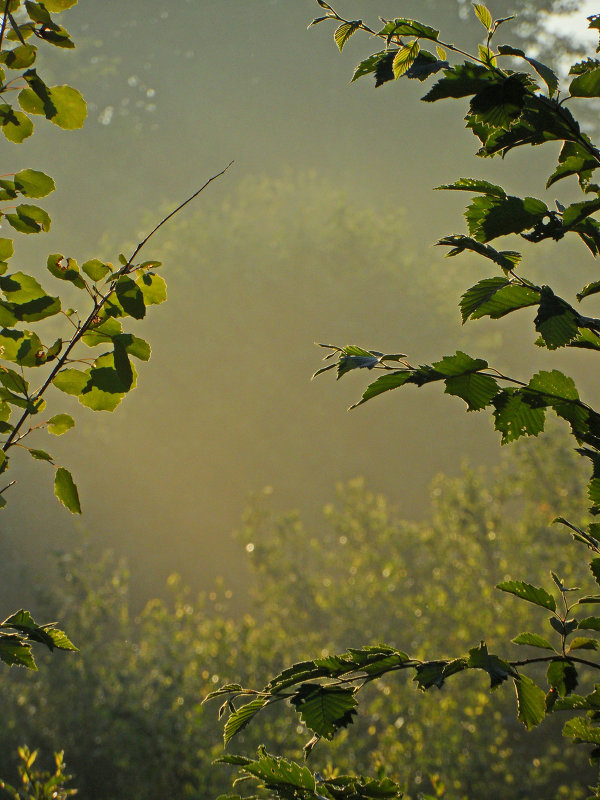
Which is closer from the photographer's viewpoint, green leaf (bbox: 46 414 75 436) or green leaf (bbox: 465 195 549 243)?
A: green leaf (bbox: 465 195 549 243)

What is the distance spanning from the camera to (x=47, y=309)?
876 mm

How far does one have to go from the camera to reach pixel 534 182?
107 ft

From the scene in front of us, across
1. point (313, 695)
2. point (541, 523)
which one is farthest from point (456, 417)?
point (313, 695)

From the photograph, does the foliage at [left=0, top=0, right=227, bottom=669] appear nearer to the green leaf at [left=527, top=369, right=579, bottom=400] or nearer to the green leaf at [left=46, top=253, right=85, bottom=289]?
the green leaf at [left=46, top=253, right=85, bottom=289]

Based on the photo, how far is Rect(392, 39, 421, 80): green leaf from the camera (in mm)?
746

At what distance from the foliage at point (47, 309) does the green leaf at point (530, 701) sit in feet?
1.88

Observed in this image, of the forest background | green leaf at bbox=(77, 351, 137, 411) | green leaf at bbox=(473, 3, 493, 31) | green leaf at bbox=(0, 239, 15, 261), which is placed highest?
the forest background

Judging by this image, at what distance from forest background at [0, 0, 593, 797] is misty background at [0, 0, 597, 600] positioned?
0.29 feet

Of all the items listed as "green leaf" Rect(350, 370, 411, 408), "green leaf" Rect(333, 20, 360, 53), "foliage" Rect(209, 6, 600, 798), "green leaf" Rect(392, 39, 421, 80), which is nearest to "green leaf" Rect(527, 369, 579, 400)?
"foliage" Rect(209, 6, 600, 798)

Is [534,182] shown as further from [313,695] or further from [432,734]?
[313,695]

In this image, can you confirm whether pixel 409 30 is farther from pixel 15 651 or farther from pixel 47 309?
pixel 15 651

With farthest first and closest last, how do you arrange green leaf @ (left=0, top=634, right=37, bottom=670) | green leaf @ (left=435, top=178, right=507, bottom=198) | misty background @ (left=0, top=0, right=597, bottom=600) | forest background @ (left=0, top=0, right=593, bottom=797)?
misty background @ (left=0, top=0, right=597, bottom=600)
forest background @ (left=0, top=0, right=593, bottom=797)
green leaf @ (left=0, top=634, right=37, bottom=670)
green leaf @ (left=435, top=178, right=507, bottom=198)

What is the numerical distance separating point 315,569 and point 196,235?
16.0 m

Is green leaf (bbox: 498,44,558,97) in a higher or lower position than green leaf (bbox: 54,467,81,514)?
higher
